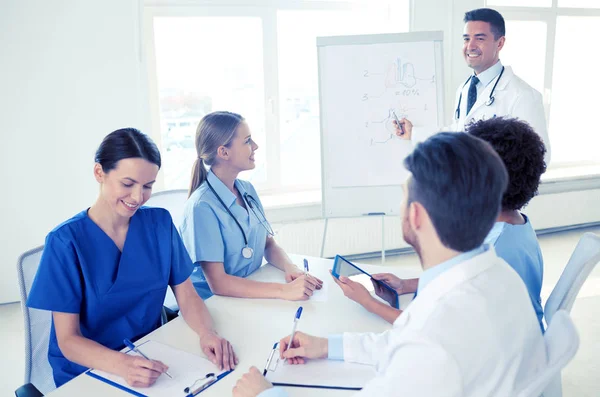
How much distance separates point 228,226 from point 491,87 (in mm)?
1773

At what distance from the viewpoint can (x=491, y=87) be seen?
2670mm

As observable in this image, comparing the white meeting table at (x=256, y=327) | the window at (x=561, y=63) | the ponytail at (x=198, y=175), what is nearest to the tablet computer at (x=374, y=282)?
the white meeting table at (x=256, y=327)

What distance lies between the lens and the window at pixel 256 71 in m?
3.46

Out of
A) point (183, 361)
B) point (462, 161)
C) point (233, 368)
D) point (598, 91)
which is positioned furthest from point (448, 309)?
point (598, 91)

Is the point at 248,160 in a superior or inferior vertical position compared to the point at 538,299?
superior

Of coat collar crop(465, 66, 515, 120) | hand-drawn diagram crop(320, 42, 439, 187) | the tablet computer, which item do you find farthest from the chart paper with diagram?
the tablet computer

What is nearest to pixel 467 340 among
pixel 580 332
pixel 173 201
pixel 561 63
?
pixel 173 201

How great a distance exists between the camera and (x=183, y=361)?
122 centimetres

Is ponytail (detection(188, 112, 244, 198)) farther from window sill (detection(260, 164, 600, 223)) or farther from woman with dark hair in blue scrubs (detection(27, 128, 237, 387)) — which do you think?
window sill (detection(260, 164, 600, 223))

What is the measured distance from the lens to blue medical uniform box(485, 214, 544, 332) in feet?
3.98

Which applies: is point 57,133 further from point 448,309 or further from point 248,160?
point 448,309

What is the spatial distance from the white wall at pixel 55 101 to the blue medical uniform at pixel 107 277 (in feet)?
6.25

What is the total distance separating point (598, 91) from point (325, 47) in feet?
11.6

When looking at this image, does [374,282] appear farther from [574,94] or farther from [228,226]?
[574,94]
